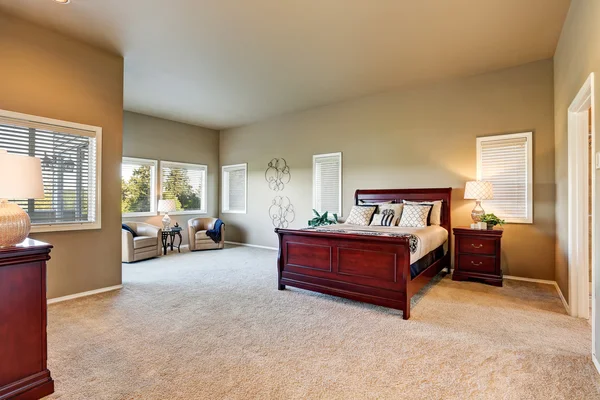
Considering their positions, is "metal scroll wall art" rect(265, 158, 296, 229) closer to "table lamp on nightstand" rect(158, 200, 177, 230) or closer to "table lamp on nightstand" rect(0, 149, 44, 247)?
"table lamp on nightstand" rect(158, 200, 177, 230)

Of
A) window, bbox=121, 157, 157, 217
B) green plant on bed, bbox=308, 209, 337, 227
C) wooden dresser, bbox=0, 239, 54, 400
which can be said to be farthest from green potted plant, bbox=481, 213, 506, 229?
window, bbox=121, 157, 157, 217

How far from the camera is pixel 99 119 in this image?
149 inches

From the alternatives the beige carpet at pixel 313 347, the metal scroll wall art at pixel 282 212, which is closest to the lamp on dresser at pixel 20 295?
the beige carpet at pixel 313 347

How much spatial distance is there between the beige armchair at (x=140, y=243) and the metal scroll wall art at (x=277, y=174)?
258cm

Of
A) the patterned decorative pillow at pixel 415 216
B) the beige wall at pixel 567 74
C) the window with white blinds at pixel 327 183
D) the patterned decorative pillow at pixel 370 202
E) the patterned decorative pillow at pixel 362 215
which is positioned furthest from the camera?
the window with white blinds at pixel 327 183

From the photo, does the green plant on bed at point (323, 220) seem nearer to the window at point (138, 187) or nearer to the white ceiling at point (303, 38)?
the white ceiling at point (303, 38)

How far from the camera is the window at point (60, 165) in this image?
3.24m

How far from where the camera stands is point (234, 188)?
796cm

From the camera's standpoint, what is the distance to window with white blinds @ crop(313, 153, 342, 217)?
236 inches

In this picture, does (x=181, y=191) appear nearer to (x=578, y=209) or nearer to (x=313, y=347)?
(x=313, y=347)

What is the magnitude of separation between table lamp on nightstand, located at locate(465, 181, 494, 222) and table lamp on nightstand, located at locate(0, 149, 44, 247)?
464cm

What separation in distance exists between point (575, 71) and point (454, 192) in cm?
223

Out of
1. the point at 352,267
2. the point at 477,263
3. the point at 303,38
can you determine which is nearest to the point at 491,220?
the point at 477,263

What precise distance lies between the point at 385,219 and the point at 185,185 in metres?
5.09
